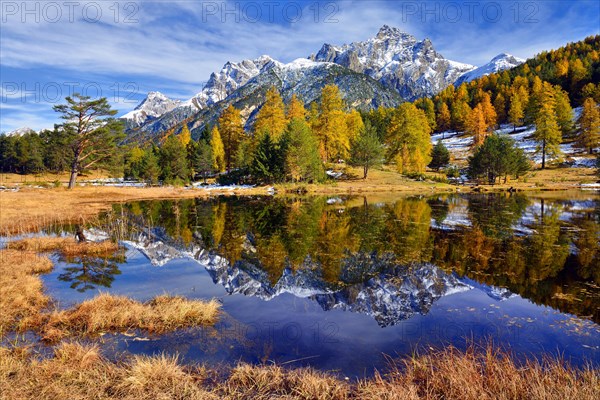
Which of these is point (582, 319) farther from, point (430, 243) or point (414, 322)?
point (430, 243)

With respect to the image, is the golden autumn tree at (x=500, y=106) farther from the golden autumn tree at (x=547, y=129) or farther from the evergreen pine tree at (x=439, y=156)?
the evergreen pine tree at (x=439, y=156)

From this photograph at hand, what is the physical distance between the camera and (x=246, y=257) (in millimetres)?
17422

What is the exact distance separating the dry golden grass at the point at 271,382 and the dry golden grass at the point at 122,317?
1950 mm

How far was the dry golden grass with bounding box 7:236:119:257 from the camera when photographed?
18.1 meters

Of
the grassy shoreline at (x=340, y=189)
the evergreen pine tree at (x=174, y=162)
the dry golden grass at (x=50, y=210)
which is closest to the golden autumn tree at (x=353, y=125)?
the grassy shoreline at (x=340, y=189)

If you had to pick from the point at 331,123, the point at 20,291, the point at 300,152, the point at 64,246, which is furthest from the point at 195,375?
the point at 331,123

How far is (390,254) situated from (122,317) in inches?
495

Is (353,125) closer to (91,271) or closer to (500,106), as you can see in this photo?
(500,106)

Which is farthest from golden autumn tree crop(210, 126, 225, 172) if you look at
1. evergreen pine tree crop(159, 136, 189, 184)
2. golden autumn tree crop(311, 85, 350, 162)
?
golden autumn tree crop(311, 85, 350, 162)

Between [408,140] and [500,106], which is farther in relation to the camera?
[500,106]

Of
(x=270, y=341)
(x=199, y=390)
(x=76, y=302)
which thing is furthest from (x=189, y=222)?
(x=199, y=390)

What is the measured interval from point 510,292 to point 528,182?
214 ft

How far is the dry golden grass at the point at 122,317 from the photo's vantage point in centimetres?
894

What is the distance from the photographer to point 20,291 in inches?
434
